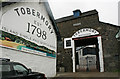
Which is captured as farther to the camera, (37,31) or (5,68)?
(37,31)

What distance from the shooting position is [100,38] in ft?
49.1

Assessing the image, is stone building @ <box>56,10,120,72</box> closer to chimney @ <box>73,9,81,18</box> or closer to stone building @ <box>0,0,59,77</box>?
chimney @ <box>73,9,81,18</box>

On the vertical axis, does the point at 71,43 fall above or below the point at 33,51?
above

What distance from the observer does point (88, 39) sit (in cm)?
1656

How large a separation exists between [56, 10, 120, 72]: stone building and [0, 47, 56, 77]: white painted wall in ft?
12.7

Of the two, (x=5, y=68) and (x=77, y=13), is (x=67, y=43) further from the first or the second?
(x=5, y=68)

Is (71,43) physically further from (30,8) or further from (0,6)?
(0,6)

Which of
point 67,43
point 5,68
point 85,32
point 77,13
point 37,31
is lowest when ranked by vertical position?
point 5,68

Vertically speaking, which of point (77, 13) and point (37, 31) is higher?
point (77, 13)

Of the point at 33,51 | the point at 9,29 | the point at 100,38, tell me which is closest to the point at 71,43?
the point at 100,38

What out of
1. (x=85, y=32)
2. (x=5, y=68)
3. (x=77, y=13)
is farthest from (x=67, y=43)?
(x=5, y=68)

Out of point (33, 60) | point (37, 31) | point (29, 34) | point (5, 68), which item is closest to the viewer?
point (5, 68)

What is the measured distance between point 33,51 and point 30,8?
3.58 m

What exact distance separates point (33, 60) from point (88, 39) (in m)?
9.68
